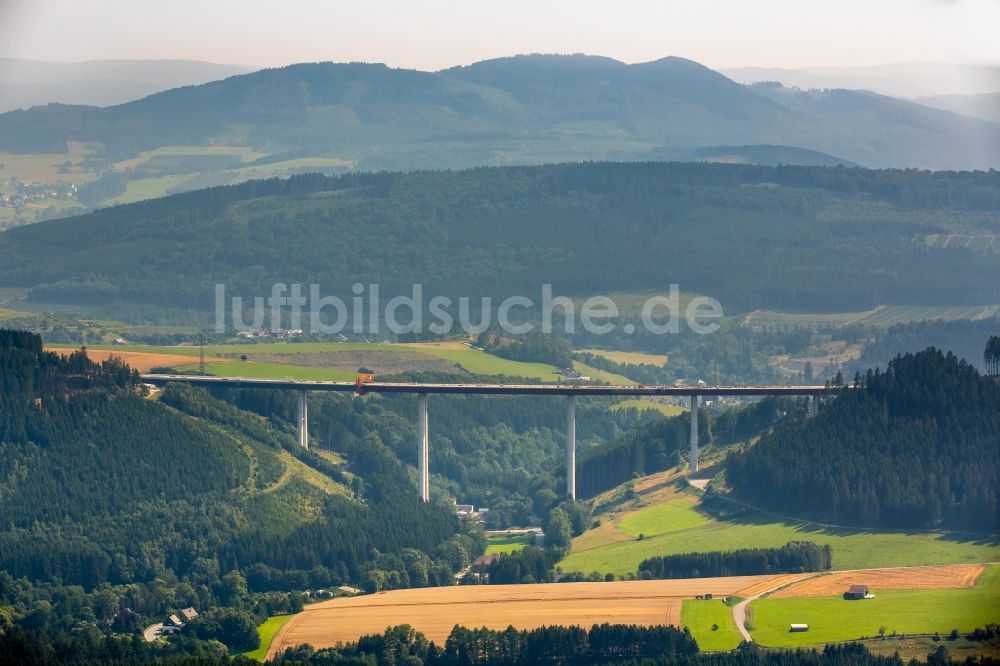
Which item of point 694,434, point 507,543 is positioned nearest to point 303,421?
point 507,543

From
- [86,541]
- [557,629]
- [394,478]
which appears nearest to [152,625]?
[86,541]

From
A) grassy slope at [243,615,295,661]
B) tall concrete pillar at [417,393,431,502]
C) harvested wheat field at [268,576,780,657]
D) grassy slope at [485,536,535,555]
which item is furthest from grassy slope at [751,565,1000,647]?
tall concrete pillar at [417,393,431,502]

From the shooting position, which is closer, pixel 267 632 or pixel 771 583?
pixel 267 632

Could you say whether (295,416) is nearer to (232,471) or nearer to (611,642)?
(232,471)

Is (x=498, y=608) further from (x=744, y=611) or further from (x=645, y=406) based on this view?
(x=645, y=406)

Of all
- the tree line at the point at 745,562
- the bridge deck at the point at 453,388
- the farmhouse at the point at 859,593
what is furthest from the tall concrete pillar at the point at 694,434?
the farmhouse at the point at 859,593

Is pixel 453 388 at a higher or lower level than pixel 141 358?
lower

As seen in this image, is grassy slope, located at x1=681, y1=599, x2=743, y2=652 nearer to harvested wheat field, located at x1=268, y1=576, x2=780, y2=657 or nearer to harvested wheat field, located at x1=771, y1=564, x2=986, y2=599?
harvested wheat field, located at x1=268, y1=576, x2=780, y2=657
